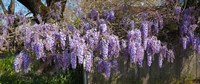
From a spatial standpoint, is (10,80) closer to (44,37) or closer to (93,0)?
(93,0)

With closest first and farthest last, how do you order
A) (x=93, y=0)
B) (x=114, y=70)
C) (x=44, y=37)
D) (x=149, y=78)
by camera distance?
(x=44, y=37) → (x=114, y=70) → (x=149, y=78) → (x=93, y=0)

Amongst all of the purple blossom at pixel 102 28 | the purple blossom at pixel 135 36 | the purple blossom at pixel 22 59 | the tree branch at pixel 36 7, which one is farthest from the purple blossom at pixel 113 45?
the tree branch at pixel 36 7

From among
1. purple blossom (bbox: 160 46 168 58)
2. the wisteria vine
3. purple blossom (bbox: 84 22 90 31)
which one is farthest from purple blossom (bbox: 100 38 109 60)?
purple blossom (bbox: 160 46 168 58)

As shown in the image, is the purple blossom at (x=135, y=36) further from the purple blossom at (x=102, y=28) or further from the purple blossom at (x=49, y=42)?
the purple blossom at (x=49, y=42)

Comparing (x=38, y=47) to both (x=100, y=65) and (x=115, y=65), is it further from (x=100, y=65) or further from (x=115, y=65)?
(x=115, y=65)

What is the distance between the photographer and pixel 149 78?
7426 millimetres

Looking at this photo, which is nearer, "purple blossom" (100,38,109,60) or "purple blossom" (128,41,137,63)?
"purple blossom" (100,38,109,60)

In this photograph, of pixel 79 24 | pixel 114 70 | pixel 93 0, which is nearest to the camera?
pixel 79 24

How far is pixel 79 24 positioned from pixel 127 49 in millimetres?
887

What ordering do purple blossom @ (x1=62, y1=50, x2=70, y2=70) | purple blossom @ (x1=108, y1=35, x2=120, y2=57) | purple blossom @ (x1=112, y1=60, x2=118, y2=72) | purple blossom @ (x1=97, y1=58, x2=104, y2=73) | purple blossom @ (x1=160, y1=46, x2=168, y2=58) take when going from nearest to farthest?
purple blossom @ (x1=62, y1=50, x2=70, y2=70)
purple blossom @ (x1=108, y1=35, x2=120, y2=57)
purple blossom @ (x1=97, y1=58, x2=104, y2=73)
purple blossom @ (x1=112, y1=60, x2=118, y2=72)
purple blossom @ (x1=160, y1=46, x2=168, y2=58)

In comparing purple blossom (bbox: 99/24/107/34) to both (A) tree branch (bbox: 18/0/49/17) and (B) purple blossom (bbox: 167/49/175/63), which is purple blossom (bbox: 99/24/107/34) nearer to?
(B) purple blossom (bbox: 167/49/175/63)

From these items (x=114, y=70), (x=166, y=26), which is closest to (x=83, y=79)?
(x=114, y=70)

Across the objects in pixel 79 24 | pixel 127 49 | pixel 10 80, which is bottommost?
pixel 10 80

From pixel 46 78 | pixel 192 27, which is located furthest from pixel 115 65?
pixel 46 78
